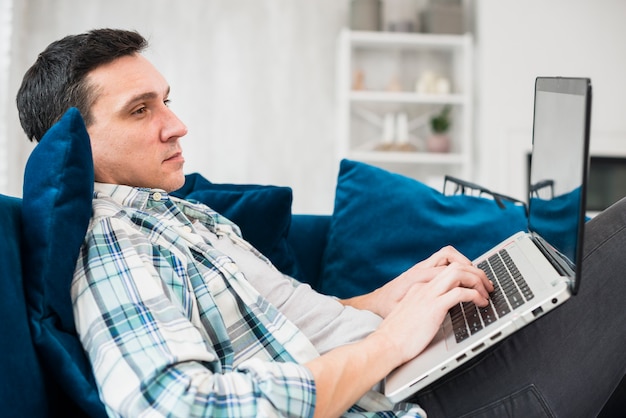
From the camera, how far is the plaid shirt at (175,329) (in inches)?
33.4

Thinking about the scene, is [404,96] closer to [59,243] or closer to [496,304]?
[496,304]

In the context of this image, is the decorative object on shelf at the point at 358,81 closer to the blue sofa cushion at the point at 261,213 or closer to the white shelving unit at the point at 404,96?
the white shelving unit at the point at 404,96

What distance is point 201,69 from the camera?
14.8 feet

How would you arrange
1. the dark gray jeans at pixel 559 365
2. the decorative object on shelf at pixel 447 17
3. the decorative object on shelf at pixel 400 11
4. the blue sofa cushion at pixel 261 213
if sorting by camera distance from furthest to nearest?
the decorative object on shelf at pixel 400 11 < the decorative object on shelf at pixel 447 17 < the blue sofa cushion at pixel 261 213 < the dark gray jeans at pixel 559 365

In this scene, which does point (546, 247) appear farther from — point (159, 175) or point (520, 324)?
point (159, 175)

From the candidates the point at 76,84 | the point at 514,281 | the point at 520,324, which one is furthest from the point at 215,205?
the point at 520,324

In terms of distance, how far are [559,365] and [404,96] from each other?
131 inches

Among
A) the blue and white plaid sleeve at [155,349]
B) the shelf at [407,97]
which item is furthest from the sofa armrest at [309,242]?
the shelf at [407,97]

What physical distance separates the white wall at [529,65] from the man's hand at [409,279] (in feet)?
9.74

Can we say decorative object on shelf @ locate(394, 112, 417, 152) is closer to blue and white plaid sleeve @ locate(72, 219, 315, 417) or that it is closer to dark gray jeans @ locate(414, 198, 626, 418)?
dark gray jeans @ locate(414, 198, 626, 418)

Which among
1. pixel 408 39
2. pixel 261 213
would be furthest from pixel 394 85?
pixel 261 213

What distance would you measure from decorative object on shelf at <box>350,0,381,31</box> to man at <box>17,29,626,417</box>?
313 centimetres

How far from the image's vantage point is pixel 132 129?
127cm

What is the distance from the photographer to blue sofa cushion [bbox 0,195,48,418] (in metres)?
0.88
